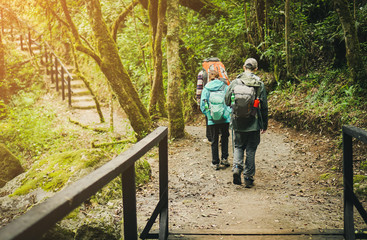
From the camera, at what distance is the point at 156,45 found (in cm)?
985

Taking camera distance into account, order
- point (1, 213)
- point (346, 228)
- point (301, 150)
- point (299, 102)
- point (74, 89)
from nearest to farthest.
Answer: point (346, 228) < point (1, 213) < point (301, 150) < point (299, 102) < point (74, 89)

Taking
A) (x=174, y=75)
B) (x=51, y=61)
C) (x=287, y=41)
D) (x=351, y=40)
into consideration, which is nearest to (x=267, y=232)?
(x=351, y=40)

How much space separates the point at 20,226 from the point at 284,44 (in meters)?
11.1

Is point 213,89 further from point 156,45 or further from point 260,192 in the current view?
point 156,45

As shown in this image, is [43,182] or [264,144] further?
[264,144]

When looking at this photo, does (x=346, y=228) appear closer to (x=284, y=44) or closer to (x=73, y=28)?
(x=73, y=28)

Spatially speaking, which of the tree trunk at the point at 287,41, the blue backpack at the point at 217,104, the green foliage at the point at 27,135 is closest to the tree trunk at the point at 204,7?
the tree trunk at the point at 287,41

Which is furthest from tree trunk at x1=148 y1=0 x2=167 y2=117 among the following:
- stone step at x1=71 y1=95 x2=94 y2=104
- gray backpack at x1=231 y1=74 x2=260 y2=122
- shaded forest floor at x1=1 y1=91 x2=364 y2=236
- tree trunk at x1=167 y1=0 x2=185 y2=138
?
stone step at x1=71 y1=95 x2=94 y2=104

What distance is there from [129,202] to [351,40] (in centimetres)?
687

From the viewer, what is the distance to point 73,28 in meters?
8.39

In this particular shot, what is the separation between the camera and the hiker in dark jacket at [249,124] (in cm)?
545

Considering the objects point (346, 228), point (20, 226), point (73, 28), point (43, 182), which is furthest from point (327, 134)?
point (20, 226)

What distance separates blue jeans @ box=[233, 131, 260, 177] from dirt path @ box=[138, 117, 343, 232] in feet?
1.34

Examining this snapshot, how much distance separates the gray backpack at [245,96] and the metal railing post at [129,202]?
3298mm
